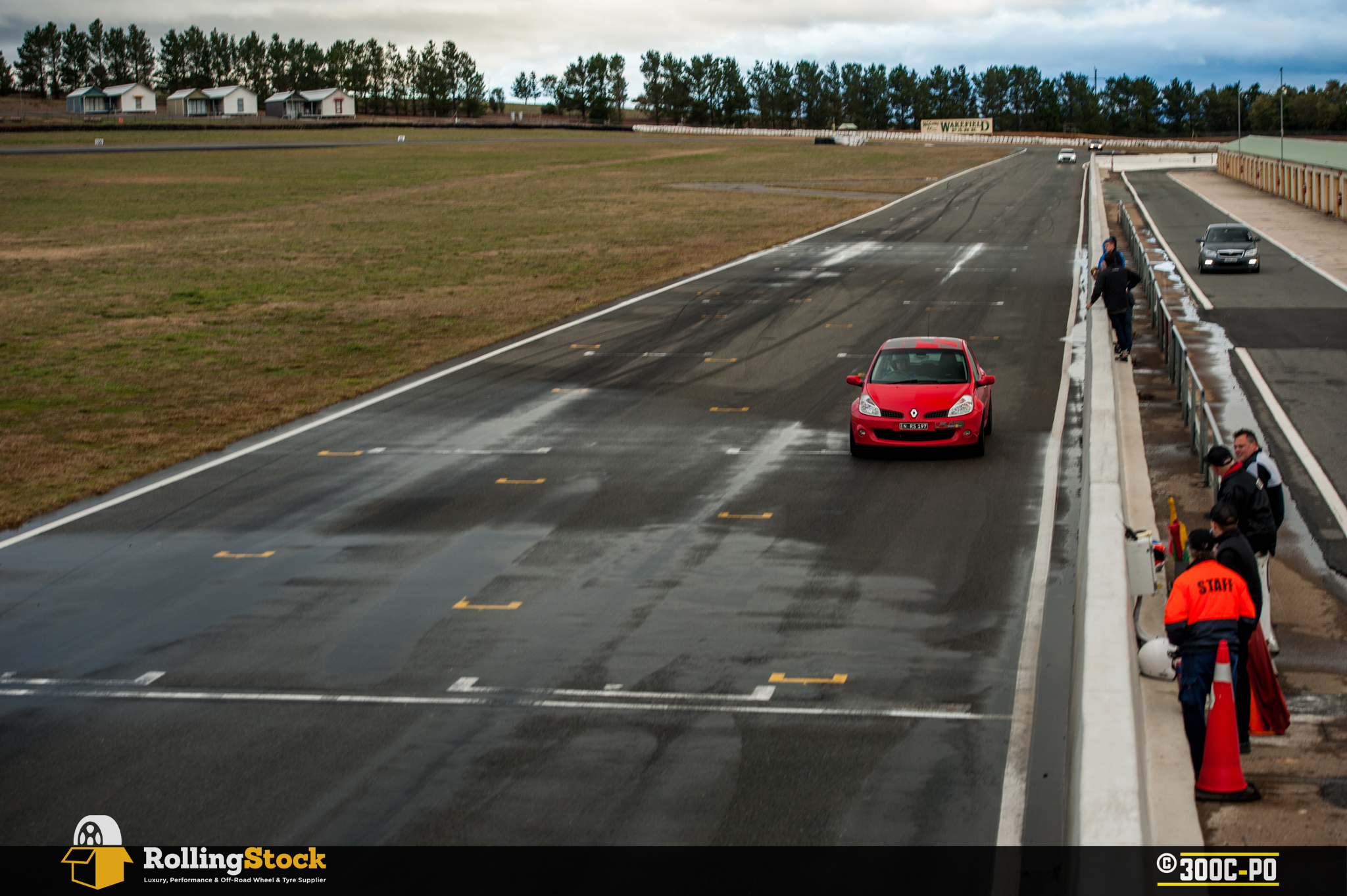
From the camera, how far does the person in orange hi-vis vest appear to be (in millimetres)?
A: 8344

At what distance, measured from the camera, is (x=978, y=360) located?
25.6 m

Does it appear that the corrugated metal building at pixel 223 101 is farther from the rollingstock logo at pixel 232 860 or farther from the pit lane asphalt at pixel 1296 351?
the rollingstock logo at pixel 232 860

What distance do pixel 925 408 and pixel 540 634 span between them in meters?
8.18

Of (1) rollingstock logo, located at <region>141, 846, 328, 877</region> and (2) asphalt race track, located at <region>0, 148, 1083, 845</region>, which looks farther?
(2) asphalt race track, located at <region>0, 148, 1083, 845</region>

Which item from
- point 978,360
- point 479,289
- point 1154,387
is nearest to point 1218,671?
point 1154,387

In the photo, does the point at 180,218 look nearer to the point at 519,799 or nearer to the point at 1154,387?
the point at 1154,387

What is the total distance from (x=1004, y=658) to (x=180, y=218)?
59371 millimetres

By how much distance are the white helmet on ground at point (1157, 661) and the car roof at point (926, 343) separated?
10.3 m

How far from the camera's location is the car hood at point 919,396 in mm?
17859

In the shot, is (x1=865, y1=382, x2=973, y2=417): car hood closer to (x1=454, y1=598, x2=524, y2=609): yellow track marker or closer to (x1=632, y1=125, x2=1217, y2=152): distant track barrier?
(x1=454, y1=598, x2=524, y2=609): yellow track marker

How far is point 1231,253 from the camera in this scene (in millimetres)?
40594

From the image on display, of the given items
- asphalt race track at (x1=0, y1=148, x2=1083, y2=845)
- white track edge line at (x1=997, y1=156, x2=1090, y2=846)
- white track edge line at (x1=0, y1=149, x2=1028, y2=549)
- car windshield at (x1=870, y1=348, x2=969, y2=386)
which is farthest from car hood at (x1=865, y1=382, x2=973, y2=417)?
white track edge line at (x1=0, y1=149, x2=1028, y2=549)

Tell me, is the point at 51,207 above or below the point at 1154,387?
above

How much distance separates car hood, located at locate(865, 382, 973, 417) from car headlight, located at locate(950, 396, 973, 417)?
0.06 m
